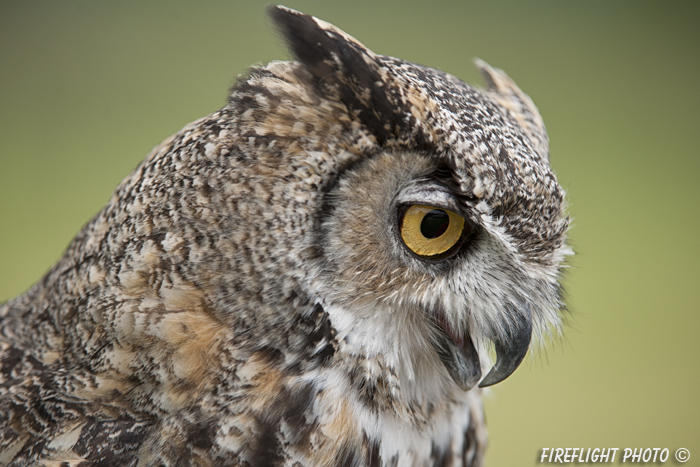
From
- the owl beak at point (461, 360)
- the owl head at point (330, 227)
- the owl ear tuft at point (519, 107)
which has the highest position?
the owl ear tuft at point (519, 107)

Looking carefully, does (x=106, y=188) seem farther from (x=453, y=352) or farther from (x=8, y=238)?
(x=453, y=352)

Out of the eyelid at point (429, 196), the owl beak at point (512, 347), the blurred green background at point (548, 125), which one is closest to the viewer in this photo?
the eyelid at point (429, 196)

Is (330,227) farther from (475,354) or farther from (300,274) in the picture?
(475,354)

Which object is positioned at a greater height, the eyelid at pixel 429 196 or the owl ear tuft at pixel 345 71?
the owl ear tuft at pixel 345 71

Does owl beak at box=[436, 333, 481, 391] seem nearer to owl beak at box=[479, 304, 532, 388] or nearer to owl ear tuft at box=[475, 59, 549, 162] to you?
owl beak at box=[479, 304, 532, 388]

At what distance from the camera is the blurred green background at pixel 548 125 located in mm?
3932

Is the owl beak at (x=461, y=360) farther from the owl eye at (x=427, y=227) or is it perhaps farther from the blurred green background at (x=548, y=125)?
the blurred green background at (x=548, y=125)

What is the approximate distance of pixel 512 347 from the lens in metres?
1.17

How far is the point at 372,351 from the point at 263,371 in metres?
0.18

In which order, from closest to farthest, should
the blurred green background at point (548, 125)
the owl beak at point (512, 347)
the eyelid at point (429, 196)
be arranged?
the eyelid at point (429, 196) → the owl beak at point (512, 347) → the blurred green background at point (548, 125)

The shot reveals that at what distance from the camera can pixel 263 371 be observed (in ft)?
3.52

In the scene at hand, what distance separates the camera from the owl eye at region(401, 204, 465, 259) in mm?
1021

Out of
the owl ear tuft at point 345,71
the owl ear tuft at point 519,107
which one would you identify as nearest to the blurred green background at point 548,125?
the owl ear tuft at point 519,107

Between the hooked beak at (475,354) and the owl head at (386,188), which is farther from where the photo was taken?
the hooked beak at (475,354)
